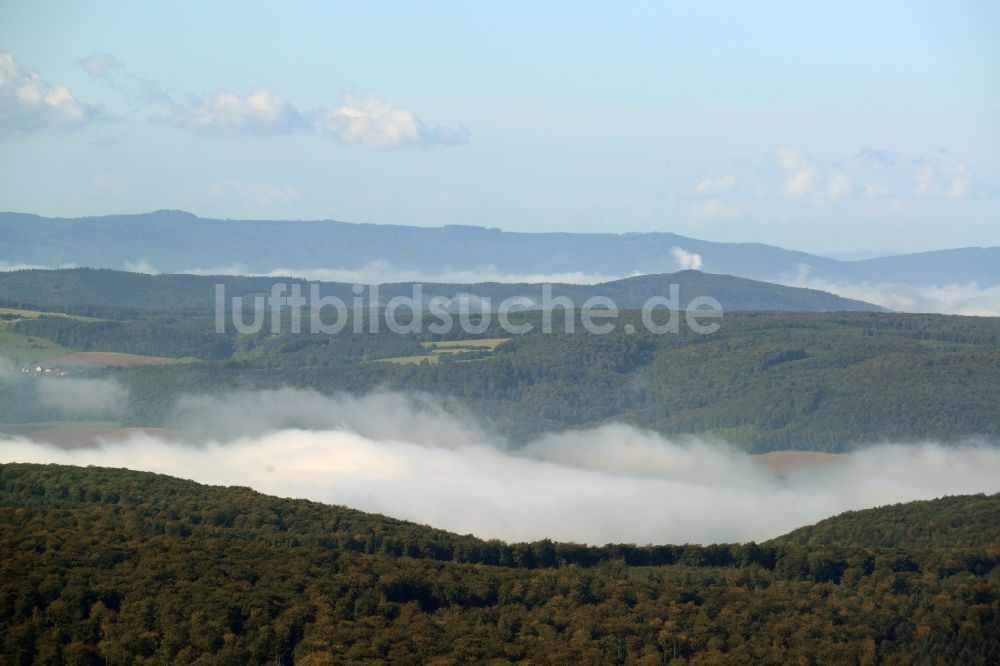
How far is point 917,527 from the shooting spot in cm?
10075

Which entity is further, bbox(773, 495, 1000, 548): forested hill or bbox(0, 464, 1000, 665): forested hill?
bbox(773, 495, 1000, 548): forested hill

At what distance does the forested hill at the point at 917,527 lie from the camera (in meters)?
95.5

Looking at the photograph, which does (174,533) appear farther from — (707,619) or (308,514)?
(707,619)

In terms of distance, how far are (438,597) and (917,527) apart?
3834 centimetres

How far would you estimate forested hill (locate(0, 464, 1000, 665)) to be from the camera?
6444 cm

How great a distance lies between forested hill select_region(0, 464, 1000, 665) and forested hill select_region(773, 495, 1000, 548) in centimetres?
351

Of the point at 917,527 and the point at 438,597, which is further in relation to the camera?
the point at 917,527

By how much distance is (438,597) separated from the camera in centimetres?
7344

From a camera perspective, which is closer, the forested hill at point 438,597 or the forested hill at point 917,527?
the forested hill at point 438,597

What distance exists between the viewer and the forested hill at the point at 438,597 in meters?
64.4

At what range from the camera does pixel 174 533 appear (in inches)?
3342

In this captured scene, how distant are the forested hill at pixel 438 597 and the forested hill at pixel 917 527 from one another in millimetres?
3511

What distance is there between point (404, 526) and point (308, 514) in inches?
213

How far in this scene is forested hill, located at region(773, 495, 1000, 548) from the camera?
313ft
